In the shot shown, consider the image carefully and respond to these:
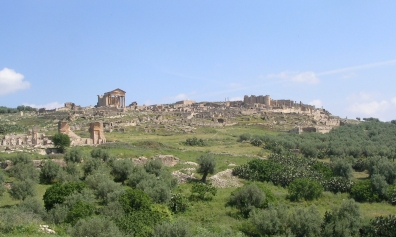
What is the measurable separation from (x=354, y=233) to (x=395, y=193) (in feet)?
31.4

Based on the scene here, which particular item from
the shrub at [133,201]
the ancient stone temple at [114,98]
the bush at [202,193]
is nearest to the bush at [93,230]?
the shrub at [133,201]

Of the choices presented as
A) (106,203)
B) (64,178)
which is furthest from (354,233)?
(64,178)

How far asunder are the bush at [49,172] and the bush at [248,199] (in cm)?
1196

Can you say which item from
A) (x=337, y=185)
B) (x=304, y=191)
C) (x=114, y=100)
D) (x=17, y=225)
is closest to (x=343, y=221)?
(x=304, y=191)

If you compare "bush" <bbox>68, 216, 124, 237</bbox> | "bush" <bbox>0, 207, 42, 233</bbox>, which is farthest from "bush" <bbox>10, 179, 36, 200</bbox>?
"bush" <bbox>68, 216, 124, 237</bbox>

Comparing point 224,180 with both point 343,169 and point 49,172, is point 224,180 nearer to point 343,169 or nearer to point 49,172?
point 343,169

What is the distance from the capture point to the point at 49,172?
26.2 m

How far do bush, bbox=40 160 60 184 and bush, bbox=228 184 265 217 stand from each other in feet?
39.2

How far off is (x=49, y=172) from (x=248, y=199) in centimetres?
1310

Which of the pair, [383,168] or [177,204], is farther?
[383,168]

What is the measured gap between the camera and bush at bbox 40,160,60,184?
26155 millimetres

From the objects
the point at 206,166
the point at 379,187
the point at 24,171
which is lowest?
the point at 379,187

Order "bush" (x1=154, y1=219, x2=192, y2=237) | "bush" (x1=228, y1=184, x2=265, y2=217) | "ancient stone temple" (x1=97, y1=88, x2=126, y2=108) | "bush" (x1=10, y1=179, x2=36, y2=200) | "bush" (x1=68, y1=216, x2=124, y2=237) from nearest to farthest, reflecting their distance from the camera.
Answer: "bush" (x1=68, y1=216, x2=124, y2=237) < "bush" (x1=154, y1=219, x2=192, y2=237) < "bush" (x1=10, y1=179, x2=36, y2=200) < "bush" (x1=228, y1=184, x2=265, y2=217) < "ancient stone temple" (x1=97, y1=88, x2=126, y2=108)

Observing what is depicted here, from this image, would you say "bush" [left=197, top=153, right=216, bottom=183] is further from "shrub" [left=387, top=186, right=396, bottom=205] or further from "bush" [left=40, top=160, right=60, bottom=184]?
"shrub" [left=387, top=186, right=396, bottom=205]
